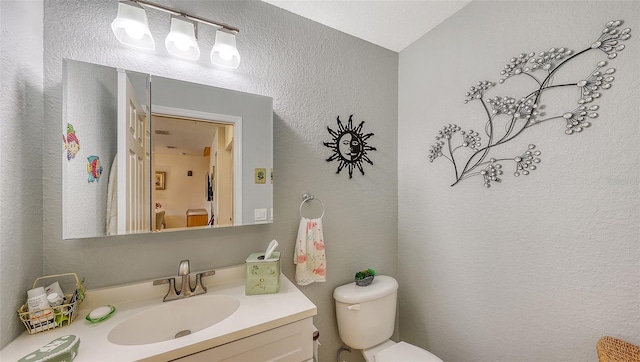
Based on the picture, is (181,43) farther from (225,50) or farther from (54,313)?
(54,313)

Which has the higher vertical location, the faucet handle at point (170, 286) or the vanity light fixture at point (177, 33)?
the vanity light fixture at point (177, 33)

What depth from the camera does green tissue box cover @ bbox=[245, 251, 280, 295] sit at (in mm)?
1000

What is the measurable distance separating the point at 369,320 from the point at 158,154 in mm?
1434

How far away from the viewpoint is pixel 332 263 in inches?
56.6

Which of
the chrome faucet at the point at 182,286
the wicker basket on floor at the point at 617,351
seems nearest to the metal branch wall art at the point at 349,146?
the chrome faucet at the point at 182,286

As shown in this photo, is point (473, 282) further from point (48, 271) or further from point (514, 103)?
point (48, 271)

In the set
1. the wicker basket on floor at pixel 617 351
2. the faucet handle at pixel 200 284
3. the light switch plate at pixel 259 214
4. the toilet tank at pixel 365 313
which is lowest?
the toilet tank at pixel 365 313

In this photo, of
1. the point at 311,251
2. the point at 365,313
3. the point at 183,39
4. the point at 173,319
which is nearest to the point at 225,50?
the point at 183,39

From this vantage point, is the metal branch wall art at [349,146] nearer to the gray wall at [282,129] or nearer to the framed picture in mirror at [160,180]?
the gray wall at [282,129]

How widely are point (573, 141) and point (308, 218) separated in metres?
1.29

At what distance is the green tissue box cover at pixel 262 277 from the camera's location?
1000mm

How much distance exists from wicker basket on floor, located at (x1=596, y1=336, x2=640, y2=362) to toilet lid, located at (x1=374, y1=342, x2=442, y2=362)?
638 mm

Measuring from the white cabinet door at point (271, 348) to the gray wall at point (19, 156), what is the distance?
62cm

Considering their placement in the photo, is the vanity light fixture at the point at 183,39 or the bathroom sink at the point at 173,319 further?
the vanity light fixture at the point at 183,39
